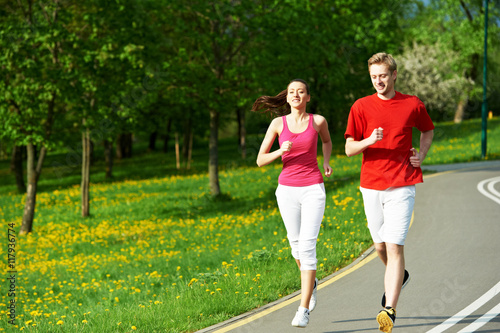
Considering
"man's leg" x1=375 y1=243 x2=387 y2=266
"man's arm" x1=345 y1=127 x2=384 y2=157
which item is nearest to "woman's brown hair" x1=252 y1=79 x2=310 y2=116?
"man's arm" x1=345 y1=127 x2=384 y2=157

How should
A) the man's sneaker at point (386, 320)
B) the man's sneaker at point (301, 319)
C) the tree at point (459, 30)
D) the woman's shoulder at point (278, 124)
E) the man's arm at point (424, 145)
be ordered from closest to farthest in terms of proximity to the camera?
the man's sneaker at point (386, 320), the man's arm at point (424, 145), the man's sneaker at point (301, 319), the woman's shoulder at point (278, 124), the tree at point (459, 30)

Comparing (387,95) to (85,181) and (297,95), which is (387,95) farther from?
(85,181)

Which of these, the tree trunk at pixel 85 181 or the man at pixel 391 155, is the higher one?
the man at pixel 391 155

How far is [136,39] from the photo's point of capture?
1742 centimetres

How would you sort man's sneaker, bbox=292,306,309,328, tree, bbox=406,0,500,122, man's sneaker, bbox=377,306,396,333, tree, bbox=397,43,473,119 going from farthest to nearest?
tree, bbox=397,43,473,119
tree, bbox=406,0,500,122
man's sneaker, bbox=292,306,309,328
man's sneaker, bbox=377,306,396,333

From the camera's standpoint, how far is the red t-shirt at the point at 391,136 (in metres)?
4.84

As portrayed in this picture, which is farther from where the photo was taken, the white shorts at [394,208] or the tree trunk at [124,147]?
the tree trunk at [124,147]

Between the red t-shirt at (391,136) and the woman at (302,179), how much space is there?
0.48 m

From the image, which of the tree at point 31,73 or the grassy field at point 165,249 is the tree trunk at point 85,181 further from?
the tree at point 31,73

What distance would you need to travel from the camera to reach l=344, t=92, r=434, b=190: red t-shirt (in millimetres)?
4844

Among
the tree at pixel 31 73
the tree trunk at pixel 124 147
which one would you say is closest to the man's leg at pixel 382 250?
the tree at pixel 31 73

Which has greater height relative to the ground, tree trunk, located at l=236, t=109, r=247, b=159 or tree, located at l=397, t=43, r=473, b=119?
tree, located at l=397, t=43, r=473, b=119

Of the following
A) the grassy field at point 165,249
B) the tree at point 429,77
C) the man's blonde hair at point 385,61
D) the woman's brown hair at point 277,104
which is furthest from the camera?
the tree at point 429,77

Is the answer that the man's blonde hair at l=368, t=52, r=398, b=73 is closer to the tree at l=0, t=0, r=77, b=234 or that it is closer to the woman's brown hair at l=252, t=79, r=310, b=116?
the woman's brown hair at l=252, t=79, r=310, b=116
